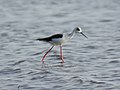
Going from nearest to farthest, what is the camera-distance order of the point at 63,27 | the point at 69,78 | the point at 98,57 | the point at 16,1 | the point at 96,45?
A: the point at 69,78
the point at 98,57
the point at 96,45
the point at 63,27
the point at 16,1

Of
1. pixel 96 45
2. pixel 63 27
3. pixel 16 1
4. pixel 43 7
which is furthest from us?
pixel 16 1

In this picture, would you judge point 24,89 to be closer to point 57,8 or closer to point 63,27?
point 63,27

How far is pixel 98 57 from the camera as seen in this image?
13.6 meters

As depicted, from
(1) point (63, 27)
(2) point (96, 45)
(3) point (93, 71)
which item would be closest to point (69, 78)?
(3) point (93, 71)

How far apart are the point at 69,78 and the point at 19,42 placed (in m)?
4.70

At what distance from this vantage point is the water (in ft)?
36.4

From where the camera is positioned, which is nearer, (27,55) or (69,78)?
(69,78)

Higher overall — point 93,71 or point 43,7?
point 43,7

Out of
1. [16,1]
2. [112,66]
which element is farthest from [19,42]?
[16,1]

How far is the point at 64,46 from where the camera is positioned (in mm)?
15523

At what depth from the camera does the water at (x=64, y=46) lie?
11109mm

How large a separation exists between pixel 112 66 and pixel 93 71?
0.73 meters

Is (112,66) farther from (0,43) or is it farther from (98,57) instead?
(0,43)

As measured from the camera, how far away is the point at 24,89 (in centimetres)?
Result: 1038
